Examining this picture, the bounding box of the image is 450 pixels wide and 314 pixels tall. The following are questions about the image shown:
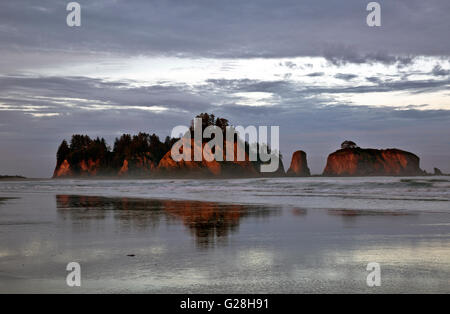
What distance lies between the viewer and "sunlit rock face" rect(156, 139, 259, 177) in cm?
15025

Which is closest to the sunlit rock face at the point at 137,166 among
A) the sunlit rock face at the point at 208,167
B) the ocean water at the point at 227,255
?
the sunlit rock face at the point at 208,167

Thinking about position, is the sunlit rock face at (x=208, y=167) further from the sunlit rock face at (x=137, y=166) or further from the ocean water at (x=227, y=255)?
the ocean water at (x=227, y=255)

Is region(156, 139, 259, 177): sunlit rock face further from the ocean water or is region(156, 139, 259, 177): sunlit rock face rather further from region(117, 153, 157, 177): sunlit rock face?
the ocean water

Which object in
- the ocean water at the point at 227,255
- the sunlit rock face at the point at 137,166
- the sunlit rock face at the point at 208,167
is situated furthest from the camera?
the sunlit rock face at the point at 137,166

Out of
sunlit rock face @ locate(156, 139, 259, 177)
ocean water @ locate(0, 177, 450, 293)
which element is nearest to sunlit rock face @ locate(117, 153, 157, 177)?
sunlit rock face @ locate(156, 139, 259, 177)

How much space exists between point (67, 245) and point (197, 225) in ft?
13.7

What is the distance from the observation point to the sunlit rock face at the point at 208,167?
15025 centimetres

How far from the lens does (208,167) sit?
498 feet

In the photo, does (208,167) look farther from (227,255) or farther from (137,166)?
(227,255)

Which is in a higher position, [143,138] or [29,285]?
[143,138]

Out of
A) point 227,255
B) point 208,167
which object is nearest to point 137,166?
point 208,167
